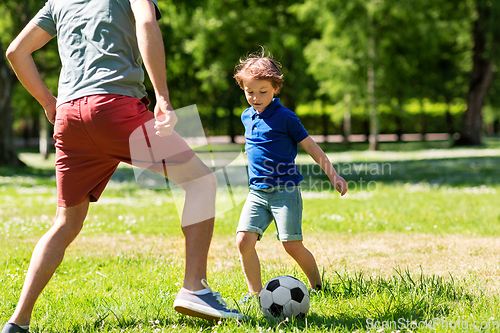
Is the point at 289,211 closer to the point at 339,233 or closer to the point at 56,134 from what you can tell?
the point at 56,134

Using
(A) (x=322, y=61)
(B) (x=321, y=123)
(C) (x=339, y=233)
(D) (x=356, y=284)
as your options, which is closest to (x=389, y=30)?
(A) (x=322, y=61)

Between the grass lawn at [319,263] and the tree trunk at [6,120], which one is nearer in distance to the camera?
the grass lawn at [319,263]

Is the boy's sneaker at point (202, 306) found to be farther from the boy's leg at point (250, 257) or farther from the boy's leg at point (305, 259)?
the boy's leg at point (305, 259)

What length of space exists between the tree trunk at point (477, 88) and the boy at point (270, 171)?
85.4 feet

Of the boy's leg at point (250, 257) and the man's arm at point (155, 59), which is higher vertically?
the man's arm at point (155, 59)

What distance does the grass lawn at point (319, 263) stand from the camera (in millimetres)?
3090

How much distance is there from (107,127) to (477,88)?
1141 inches

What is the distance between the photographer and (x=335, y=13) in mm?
22609

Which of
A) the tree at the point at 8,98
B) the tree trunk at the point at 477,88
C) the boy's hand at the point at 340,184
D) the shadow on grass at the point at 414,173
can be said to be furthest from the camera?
the tree trunk at the point at 477,88

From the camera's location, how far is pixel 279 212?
3.49 meters

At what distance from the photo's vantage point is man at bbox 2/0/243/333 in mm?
2717

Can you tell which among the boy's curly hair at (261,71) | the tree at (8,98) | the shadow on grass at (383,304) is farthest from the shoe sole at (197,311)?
the tree at (8,98)

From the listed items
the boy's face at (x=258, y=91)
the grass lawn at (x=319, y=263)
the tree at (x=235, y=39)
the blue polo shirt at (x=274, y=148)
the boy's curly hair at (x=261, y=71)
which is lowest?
the grass lawn at (x=319, y=263)

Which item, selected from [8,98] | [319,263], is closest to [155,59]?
[319,263]
